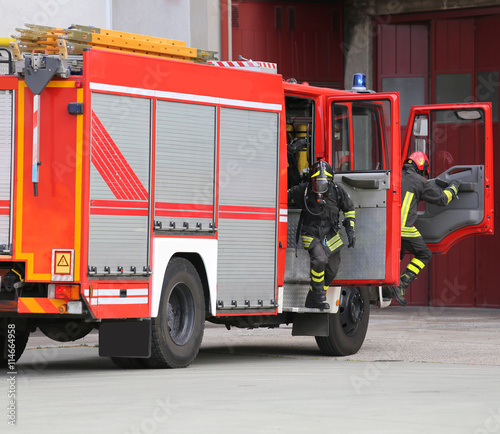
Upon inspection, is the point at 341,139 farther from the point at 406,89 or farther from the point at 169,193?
the point at 406,89

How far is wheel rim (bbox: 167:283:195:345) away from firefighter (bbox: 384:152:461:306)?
3.38 meters

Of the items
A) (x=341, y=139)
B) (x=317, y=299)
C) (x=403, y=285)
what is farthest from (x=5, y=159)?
(x=403, y=285)

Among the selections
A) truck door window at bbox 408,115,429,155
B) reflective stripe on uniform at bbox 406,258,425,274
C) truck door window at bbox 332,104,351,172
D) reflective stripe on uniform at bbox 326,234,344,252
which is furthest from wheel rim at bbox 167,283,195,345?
truck door window at bbox 408,115,429,155

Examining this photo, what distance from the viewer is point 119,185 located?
10656mm

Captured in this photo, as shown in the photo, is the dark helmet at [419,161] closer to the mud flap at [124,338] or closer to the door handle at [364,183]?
the door handle at [364,183]

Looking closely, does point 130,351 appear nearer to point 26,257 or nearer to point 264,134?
point 26,257

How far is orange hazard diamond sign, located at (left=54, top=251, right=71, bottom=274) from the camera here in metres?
10.3

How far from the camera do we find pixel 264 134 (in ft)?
40.0

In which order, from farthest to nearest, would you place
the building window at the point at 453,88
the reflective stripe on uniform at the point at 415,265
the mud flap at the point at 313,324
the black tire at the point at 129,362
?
the building window at the point at 453,88, the reflective stripe on uniform at the point at 415,265, the mud flap at the point at 313,324, the black tire at the point at 129,362

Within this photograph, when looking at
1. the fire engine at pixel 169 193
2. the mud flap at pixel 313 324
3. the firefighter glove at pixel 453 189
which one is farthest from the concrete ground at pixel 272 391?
the firefighter glove at pixel 453 189

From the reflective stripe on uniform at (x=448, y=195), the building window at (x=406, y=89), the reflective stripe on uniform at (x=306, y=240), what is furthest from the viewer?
the building window at (x=406, y=89)

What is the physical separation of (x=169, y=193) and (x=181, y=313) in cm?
117

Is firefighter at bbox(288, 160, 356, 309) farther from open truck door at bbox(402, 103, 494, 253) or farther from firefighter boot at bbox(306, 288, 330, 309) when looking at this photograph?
open truck door at bbox(402, 103, 494, 253)

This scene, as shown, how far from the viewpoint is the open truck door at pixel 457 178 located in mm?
13953
